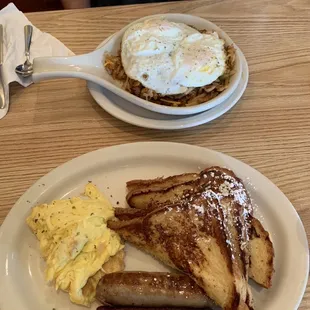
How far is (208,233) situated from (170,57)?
2.15 feet

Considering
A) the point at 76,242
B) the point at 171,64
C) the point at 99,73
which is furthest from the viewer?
the point at 99,73

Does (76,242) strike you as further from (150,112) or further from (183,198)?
(150,112)

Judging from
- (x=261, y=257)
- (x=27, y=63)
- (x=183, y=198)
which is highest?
(x=27, y=63)

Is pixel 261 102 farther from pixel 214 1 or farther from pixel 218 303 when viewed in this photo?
pixel 218 303

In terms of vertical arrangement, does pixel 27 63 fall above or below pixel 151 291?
above

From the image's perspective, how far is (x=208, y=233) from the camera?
4.05 ft

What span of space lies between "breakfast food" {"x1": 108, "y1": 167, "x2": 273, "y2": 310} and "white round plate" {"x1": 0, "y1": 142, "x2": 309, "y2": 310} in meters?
0.06

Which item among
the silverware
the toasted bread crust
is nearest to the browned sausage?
the toasted bread crust

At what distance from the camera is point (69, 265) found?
1.25 metres

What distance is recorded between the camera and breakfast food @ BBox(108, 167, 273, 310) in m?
1.17

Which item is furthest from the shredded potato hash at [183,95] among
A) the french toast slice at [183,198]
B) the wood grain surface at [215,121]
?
the french toast slice at [183,198]

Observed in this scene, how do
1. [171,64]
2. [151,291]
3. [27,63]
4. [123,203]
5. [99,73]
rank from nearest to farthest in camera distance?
[151,291] < [123,203] < [171,64] < [99,73] < [27,63]

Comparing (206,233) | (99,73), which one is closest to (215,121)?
(99,73)

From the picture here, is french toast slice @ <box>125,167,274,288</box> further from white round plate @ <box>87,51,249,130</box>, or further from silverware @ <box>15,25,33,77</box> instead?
silverware @ <box>15,25,33,77</box>
